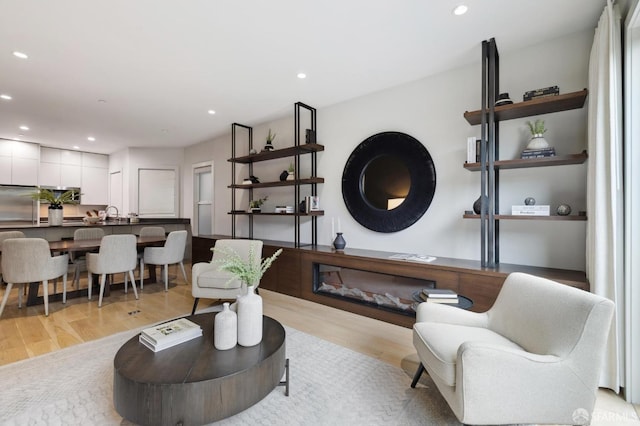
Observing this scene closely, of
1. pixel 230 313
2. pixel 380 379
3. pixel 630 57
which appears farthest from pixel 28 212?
pixel 630 57

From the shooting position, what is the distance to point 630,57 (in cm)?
188

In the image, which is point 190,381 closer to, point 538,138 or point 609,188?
point 609,188

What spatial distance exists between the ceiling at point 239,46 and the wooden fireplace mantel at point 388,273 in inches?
79.4

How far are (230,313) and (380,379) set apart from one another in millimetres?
1172

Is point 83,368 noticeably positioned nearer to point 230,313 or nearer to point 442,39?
point 230,313

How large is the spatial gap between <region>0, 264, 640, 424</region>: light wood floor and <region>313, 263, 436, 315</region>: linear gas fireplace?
199mm

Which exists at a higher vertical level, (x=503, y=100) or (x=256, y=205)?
(x=503, y=100)

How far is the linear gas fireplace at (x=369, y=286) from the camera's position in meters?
3.10

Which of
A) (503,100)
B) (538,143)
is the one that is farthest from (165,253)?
(538,143)

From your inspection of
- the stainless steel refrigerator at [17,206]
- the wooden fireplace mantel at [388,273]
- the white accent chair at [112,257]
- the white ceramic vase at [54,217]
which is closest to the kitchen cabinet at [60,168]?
the stainless steel refrigerator at [17,206]

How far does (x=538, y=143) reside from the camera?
8.18 ft

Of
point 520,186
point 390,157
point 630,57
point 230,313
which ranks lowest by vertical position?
point 230,313

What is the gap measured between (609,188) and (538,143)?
0.71m

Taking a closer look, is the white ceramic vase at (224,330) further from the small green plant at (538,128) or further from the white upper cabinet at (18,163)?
the white upper cabinet at (18,163)
